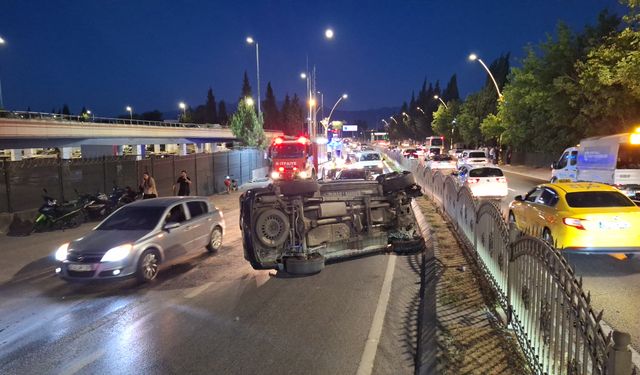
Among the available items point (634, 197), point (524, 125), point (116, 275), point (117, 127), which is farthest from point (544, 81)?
point (117, 127)

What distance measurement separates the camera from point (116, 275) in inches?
355

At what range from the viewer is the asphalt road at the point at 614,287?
21.8 feet

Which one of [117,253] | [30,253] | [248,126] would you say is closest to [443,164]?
[248,126]

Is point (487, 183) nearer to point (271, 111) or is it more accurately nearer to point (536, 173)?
point (536, 173)

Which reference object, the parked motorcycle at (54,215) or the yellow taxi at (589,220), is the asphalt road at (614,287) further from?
the parked motorcycle at (54,215)

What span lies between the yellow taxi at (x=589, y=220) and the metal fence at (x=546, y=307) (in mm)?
1942

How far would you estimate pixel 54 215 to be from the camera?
15.7m

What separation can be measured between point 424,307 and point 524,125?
4005cm

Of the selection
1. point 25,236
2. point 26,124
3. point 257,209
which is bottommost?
point 25,236

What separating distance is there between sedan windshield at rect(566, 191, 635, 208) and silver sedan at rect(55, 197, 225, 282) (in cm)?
779

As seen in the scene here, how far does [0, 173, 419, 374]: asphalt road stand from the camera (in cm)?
578

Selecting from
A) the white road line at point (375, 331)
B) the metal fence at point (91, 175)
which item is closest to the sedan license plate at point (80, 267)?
the white road line at point (375, 331)

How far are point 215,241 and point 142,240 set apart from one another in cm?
272

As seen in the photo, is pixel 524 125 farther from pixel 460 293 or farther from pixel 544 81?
pixel 460 293
